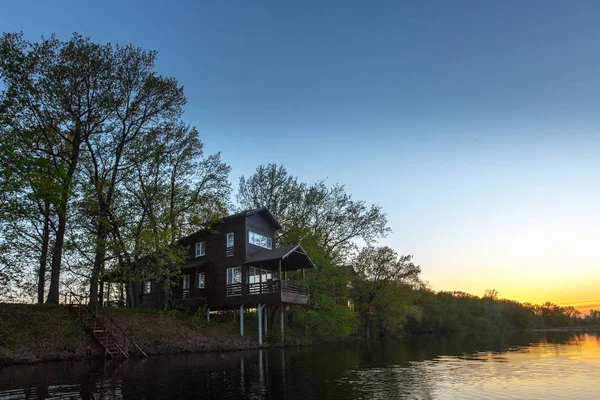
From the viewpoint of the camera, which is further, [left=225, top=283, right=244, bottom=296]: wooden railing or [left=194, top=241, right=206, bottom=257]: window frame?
[left=194, top=241, right=206, bottom=257]: window frame

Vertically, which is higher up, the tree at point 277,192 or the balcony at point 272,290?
the tree at point 277,192

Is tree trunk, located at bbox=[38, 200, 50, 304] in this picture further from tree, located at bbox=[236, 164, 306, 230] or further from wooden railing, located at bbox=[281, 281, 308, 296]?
tree, located at bbox=[236, 164, 306, 230]

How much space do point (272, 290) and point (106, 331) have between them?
46.6ft

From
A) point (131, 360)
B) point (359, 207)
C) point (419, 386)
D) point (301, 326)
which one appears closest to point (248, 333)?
point (301, 326)

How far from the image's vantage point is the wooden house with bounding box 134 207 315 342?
38781 mm

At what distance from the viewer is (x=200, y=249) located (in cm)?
4434

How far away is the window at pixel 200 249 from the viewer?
44.0 metres

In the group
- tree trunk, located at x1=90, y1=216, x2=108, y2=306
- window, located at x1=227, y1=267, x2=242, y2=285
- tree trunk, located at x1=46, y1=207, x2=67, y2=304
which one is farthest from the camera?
window, located at x1=227, y1=267, x2=242, y2=285

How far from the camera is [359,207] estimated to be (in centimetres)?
5681

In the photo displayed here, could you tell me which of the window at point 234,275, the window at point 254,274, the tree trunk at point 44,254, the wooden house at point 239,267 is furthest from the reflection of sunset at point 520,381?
the tree trunk at point 44,254

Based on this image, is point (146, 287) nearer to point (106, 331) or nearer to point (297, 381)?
point (106, 331)

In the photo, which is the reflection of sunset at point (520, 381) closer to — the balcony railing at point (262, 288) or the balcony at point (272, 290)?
the balcony at point (272, 290)

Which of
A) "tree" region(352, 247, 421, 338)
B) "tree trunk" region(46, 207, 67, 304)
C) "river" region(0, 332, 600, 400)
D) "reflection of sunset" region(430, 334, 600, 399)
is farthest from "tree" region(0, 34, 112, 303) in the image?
"tree" region(352, 247, 421, 338)

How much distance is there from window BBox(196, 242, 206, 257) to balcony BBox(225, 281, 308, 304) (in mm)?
5363
